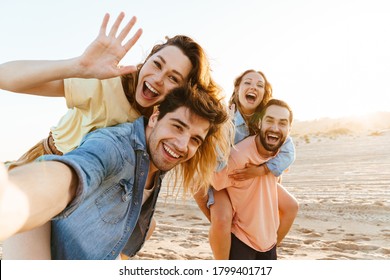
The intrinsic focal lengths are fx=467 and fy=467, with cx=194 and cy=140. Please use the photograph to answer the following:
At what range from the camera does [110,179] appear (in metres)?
2.59

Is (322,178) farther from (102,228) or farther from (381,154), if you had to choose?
(102,228)

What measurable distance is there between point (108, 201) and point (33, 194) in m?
1.09

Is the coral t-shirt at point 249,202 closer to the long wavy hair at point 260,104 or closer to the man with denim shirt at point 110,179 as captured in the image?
the long wavy hair at point 260,104

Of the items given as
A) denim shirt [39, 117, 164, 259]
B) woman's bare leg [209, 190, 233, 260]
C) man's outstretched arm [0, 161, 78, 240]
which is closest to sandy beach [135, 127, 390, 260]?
woman's bare leg [209, 190, 233, 260]

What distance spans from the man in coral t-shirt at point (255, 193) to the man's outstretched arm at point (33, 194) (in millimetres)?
2467

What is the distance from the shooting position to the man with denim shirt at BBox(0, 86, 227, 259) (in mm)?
1630

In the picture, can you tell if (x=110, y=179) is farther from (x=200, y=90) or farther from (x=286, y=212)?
(x=286, y=212)

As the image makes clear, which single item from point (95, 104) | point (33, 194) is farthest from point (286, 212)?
point (33, 194)

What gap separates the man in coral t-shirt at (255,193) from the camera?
4188 millimetres

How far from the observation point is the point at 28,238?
2.67m

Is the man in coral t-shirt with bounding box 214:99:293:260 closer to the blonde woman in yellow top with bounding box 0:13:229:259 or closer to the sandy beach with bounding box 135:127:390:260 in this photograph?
the blonde woman in yellow top with bounding box 0:13:229:259

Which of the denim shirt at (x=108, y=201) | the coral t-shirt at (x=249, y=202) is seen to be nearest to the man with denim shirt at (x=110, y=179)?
the denim shirt at (x=108, y=201)

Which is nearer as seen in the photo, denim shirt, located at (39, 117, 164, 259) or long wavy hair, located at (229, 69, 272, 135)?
denim shirt, located at (39, 117, 164, 259)
